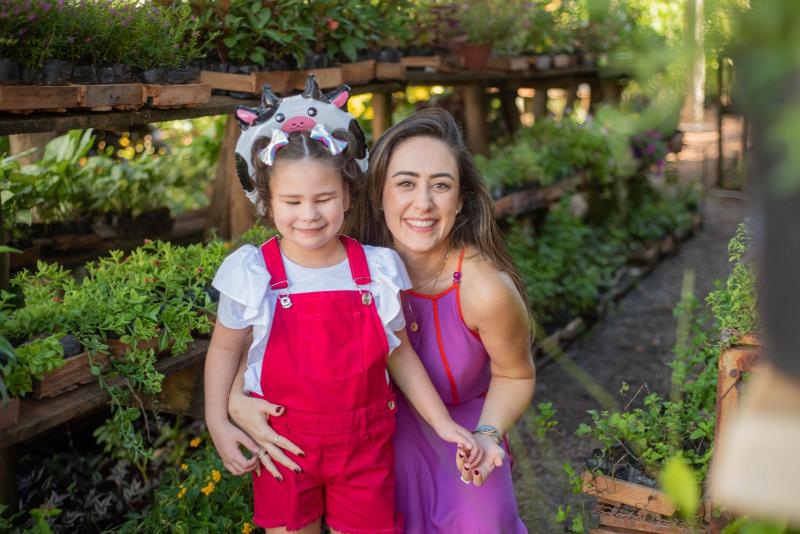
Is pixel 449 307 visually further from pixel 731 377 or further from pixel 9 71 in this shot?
pixel 9 71

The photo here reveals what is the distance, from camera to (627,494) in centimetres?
266

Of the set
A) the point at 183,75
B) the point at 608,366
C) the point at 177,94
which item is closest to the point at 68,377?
the point at 177,94

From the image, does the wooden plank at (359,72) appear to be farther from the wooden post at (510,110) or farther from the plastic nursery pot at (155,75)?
the wooden post at (510,110)

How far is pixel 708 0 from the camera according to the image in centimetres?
101

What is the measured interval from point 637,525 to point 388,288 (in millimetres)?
1023

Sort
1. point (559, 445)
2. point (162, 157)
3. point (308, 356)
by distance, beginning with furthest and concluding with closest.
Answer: point (162, 157)
point (559, 445)
point (308, 356)

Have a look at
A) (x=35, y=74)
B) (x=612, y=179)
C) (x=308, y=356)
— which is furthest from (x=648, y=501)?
(x=612, y=179)

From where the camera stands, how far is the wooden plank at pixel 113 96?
2.91 metres

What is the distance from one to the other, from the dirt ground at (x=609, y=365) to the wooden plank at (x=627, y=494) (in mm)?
858

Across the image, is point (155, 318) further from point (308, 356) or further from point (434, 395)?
point (434, 395)

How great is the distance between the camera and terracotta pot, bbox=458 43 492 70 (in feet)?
18.2

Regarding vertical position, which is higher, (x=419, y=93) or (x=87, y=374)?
(x=419, y=93)

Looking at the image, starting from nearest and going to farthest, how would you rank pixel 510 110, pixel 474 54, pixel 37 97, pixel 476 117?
pixel 37 97
pixel 474 54
pixel 476 117
pixel 510 110

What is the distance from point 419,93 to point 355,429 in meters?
5.63
